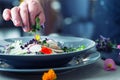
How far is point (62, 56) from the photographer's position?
0.54 metres

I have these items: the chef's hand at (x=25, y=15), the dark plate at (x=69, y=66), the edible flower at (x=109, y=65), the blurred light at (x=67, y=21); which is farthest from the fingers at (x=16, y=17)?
the blurred light at (x=67, y=21)

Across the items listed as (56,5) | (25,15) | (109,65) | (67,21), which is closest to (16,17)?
(25,15)

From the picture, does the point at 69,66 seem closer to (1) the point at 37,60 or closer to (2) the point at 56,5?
(1) the point at 37,60

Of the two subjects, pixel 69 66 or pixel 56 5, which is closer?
pixel 69 66

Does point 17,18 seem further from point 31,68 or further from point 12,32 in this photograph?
point 12,32

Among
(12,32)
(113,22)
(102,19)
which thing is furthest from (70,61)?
(12,32)

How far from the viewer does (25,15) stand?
2.13 ft

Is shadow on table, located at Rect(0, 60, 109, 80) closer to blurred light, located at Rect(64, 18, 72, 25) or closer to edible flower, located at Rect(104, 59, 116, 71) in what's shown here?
edible flower, located at Rect(104, 59, 116, 71)

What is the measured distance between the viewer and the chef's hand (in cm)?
64

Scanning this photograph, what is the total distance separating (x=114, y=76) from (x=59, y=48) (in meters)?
0.14

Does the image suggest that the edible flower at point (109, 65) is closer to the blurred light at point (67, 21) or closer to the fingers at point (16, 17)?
the fingers at point (16, 17)

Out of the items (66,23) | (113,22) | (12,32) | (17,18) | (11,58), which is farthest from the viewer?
(12,32)

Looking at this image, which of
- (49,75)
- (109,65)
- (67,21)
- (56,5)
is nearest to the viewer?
(49,75)

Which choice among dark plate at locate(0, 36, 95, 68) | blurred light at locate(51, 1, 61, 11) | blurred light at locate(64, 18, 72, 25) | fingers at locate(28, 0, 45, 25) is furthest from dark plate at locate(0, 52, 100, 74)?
blurred light at locate(51, 1, 61, 11)
